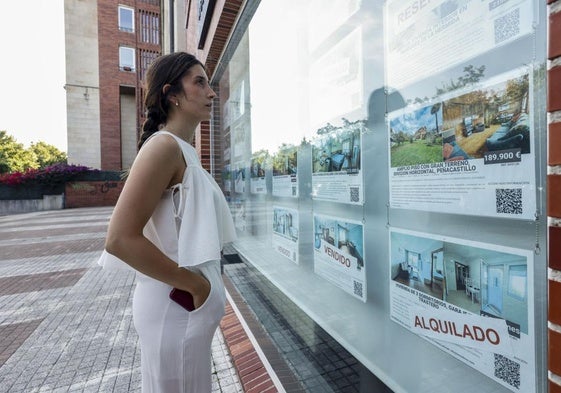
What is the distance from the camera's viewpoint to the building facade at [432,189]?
103 centimetres

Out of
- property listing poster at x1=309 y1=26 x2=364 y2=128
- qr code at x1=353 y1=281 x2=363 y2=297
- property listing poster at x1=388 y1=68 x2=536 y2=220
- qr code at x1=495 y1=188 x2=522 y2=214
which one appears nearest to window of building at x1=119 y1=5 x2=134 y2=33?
property listing poster at x1=309 y1=26 x2=364 y2=128

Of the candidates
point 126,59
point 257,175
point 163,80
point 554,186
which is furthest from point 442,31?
point 126,59

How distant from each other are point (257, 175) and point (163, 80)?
8.98 ft

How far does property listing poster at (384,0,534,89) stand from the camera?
42.5 inches

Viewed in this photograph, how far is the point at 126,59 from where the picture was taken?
2803cm

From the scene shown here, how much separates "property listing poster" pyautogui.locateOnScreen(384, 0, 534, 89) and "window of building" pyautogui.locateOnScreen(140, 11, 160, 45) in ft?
105

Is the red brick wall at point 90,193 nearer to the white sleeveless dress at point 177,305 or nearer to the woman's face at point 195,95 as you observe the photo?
the woman's face at point 195,95

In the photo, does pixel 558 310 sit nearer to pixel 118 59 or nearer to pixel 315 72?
pixel 315 72

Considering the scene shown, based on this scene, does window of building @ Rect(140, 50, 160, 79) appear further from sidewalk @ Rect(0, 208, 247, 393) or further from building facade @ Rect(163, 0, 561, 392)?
building facade @ Rect(163, 0, 561, 392)

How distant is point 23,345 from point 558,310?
4054 mm

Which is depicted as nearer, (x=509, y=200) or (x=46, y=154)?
(x=509, y=200)

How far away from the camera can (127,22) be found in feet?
92.1

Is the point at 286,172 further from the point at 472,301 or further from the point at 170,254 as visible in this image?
the point at 472,301

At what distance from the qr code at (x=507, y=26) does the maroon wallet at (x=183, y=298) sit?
1.41 metres
